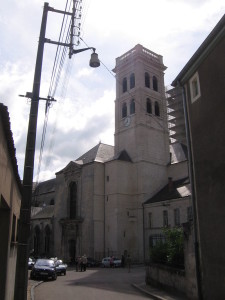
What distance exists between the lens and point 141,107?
50.3 meters

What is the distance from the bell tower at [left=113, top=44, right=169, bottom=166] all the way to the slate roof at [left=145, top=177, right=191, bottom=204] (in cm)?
431

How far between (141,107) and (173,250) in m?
34.7

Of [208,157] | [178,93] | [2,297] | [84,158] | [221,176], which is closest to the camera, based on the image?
[2,297]

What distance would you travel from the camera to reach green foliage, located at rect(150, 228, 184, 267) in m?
17.2

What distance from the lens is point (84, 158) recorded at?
54062mm

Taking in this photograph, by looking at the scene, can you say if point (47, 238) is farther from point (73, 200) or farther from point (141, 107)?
point (141, 107)

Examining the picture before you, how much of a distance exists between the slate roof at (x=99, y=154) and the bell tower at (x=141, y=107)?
92.7 inches

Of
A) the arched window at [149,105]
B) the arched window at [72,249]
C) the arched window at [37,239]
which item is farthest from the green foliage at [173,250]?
the arched window at [37,239]

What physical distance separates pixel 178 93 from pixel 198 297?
5164cm

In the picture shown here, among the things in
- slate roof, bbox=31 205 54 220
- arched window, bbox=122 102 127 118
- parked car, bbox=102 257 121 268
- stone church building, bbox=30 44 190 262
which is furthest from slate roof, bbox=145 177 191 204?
slate roof, bbox=31 205 54 220

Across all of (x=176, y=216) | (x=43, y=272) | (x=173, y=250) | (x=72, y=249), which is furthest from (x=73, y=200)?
(x=173, y=250)

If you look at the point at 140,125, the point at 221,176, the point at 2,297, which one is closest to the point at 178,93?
the point at 140,125

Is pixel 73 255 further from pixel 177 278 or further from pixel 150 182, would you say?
pixel 177 278

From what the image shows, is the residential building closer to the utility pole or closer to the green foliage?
the green foliage
